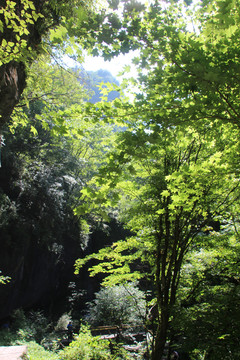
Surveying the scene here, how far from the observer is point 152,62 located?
1832 millimetres

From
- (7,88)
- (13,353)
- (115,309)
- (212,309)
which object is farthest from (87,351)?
(7,88)

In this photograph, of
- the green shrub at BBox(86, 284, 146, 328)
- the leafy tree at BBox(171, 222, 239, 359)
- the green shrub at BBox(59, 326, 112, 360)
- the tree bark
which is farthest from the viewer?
the green shrub at BBox(86, 284, 146, 328)

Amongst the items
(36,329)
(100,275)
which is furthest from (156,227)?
(100,275)

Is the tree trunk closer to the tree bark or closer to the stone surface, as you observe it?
the tree bark

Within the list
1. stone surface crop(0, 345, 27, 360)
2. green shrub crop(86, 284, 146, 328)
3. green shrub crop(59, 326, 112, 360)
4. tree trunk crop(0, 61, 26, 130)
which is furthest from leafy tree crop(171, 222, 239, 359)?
green shrub crop(86, 284, 146, 328)

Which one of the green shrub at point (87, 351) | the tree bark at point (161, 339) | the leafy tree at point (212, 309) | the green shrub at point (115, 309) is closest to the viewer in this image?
the leafy tree at point (212, 309)

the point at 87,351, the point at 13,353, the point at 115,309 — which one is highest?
the point at 115,309

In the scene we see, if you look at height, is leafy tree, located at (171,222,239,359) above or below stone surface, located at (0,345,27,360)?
above

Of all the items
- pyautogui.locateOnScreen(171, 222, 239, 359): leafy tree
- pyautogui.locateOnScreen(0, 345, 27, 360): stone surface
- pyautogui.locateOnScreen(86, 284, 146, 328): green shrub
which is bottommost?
pyautogui.locateOnScreen(0, 345, 27, 360): stone surface

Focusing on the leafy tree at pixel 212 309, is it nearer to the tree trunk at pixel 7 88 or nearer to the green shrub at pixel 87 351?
the green shrub at pixel 87 351

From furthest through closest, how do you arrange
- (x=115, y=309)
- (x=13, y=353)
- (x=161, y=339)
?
(x=115, y=309) → (x=13, y=353) → (x=161, y=339)

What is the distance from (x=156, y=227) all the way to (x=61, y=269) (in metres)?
13.7

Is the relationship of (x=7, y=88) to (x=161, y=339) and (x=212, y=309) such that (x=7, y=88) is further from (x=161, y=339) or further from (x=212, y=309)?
(x=212, y=309)

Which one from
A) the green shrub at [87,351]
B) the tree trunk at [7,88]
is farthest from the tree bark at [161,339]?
the tree trunk at [7,88]
